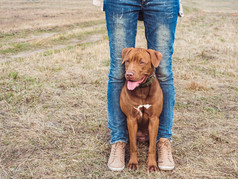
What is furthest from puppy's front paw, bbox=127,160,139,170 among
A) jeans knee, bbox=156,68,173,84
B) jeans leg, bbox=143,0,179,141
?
jeans knee, bbox=156,68,173,84

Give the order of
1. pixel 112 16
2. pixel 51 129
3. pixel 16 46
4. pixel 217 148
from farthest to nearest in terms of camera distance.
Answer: pixel 16 46 → pixel 51 129 → pixel 217 148 → pixel 112 16

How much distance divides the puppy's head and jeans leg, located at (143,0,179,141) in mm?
239

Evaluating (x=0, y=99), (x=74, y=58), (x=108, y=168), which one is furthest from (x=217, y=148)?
(x=74, y=58)

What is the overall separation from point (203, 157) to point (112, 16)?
1.96 m

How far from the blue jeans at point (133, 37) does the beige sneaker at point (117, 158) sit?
84 millimetres

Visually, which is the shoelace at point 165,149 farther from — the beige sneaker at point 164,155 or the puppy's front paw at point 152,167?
the puppy's front paw at point 152,167

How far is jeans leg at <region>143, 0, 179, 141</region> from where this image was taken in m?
2.55

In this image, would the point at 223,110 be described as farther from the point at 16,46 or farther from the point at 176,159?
the point at 16,46

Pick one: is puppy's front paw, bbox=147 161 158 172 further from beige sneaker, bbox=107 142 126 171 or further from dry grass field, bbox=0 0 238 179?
beige sneaker, bbox=107 142 126 171

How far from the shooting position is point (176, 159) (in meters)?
2.88

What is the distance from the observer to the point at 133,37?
280 cm

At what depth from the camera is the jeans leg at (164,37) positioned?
8.36 feet

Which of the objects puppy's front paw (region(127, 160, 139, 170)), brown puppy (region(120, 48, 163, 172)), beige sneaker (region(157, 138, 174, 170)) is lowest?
puppy's front paw (region(127, 160, 139, 170))

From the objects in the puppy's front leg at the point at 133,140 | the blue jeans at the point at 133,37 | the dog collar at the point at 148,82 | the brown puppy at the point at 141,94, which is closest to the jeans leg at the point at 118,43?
the blue jeans at the point at 133,37
